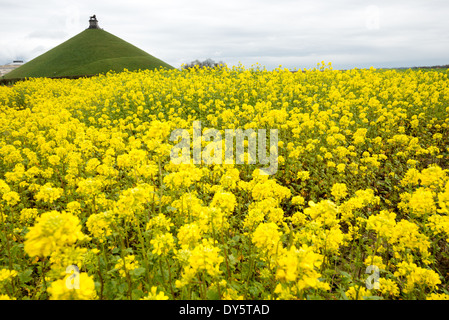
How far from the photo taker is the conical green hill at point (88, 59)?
5220 centimetres

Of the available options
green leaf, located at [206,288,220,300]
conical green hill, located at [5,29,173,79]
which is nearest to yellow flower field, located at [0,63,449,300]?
green leaf, located at [206,288,220,300]

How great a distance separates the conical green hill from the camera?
52.2 m

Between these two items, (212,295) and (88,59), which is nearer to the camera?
(212,295)

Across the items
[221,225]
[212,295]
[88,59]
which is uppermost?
[88,59]

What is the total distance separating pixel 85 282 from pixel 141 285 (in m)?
1.76

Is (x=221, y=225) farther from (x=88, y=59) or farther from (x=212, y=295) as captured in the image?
(x=88, y=59)

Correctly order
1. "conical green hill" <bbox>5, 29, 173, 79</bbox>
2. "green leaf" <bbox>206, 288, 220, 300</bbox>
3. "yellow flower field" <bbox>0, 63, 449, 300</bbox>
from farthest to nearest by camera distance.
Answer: "conical green hill" <bbox>5, 29, 173, 79</bbox>
"green leaf" <bbox>206, 288, 220, 300</bbox>
"yellow flower field" <bbox>0, 63, 449, 300</bbox>

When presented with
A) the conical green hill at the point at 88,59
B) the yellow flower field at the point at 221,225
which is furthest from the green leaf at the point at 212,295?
the conical green hill at the point at 88,59

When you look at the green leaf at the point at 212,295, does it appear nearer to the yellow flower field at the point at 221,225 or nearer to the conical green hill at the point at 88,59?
the yellow flower field at the point at 221,225

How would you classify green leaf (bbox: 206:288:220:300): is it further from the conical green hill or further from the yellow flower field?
the conical green hill

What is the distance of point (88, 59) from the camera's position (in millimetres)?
60062

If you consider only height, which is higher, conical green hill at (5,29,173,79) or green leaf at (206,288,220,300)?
conical green hill at (5,29,173,79)

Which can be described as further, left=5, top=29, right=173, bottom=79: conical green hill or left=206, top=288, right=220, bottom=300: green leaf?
left=5, top=29, right=173, bottom=79: conical green hill

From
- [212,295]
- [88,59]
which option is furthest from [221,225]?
[88,59]
